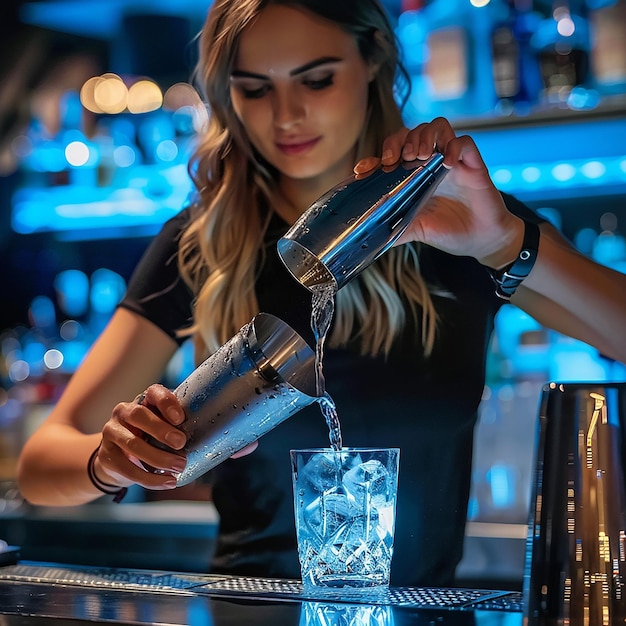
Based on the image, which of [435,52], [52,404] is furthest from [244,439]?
[52,404]

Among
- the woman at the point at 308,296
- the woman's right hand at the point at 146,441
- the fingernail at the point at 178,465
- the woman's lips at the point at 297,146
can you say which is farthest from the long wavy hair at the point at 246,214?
the fingernail at the point at 178,465

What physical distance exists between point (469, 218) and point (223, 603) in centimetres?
56

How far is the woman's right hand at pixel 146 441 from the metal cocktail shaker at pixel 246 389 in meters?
0.01

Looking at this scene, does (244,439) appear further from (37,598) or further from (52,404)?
(52,404)

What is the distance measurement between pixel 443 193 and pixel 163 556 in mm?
1446

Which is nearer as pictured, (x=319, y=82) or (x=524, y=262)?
(x=524, y=262)

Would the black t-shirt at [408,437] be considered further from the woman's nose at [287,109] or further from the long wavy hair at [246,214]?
the woman's nose at [287,109]

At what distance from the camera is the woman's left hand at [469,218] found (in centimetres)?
118

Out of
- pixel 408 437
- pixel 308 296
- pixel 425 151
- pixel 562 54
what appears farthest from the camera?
pixel 562 54

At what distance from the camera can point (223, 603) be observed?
3.04 feet

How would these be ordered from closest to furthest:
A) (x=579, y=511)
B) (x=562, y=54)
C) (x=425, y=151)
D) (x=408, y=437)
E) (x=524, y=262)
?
(x=579, y=511), (x=425, y=151), (x=524, y=262), (x=408, y=437), (x=562, y=54)

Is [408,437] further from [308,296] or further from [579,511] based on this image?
[579,511]

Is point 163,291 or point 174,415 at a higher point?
point 163,291

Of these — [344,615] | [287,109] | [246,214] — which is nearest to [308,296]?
[246,214]
